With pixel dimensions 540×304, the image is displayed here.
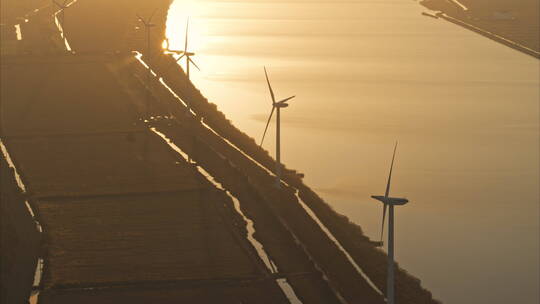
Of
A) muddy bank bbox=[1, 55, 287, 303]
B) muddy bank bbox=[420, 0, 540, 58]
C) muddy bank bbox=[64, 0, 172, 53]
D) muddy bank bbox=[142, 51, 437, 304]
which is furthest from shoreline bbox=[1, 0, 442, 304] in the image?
muddy bank bbox=[420, 0, 540, 58]

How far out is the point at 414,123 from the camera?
55.1 meters

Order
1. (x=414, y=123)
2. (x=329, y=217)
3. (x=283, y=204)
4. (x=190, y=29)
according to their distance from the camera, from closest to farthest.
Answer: (x=329, y=217) < (x=283, y=204) < (x=414, y=123) < (x=190, y=29)

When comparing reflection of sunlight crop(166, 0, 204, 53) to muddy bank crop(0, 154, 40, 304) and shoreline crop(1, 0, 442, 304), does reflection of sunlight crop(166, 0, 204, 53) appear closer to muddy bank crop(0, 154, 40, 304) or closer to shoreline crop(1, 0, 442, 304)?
shoreline crop(1, 0, 442, 304)

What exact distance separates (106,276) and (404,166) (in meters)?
17.7

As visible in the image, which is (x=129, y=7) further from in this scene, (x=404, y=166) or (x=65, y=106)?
(x=404, y=166)

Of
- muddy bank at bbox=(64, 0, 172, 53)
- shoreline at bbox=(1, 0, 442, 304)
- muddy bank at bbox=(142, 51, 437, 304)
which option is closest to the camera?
muddy bank at bbox=(142, 51, 437, 304)

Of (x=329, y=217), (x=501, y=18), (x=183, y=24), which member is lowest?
(x=183, y=24)

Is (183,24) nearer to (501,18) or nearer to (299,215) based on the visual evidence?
(501,18)

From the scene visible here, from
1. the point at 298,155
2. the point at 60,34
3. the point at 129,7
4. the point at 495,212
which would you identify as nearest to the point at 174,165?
the point at 298,155

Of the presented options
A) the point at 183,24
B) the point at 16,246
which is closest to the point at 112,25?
the point at 183,24

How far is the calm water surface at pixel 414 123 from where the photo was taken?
110 feet

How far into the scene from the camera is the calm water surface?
1320 inches

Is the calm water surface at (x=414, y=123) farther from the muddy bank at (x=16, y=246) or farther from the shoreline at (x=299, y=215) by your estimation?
the muddy bank at (x=16, y=246)

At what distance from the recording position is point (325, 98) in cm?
6362
